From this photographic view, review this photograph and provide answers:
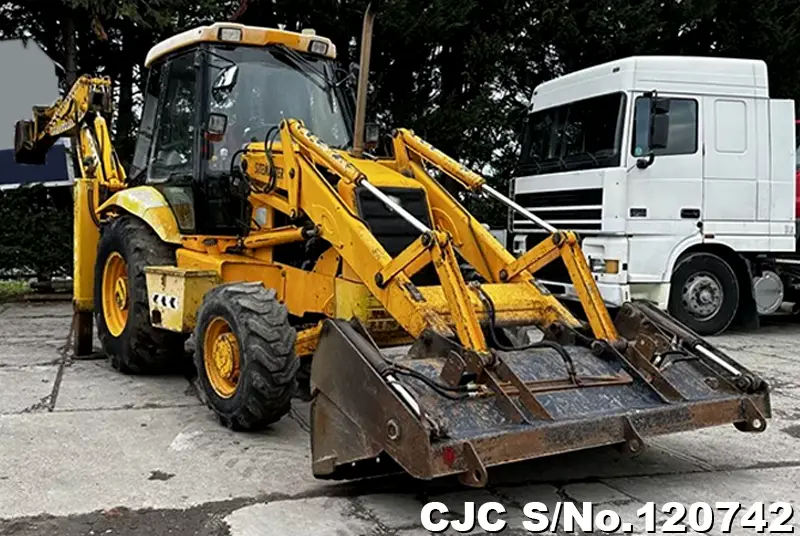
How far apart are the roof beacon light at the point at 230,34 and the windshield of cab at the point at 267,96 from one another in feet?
0.30

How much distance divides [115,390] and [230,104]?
2.38 metres

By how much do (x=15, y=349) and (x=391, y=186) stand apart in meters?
5.11

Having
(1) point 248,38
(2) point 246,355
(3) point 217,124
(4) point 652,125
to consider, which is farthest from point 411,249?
(4) point 652,125

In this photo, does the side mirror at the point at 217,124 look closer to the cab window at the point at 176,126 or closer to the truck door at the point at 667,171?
the cab window at the point at 176,126

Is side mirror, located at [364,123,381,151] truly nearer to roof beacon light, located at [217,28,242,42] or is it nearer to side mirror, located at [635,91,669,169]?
roof beacon light, located at [217,28,242,42]

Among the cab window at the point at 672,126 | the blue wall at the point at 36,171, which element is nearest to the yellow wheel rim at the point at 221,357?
the cab window at the point at 672,126

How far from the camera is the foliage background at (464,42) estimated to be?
13711 mm

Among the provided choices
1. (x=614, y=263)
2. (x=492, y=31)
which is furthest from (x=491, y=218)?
(x=614, y=263)

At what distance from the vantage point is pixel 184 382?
7.35 m

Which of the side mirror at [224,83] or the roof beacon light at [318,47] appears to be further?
the roof beacon light at [318,47]

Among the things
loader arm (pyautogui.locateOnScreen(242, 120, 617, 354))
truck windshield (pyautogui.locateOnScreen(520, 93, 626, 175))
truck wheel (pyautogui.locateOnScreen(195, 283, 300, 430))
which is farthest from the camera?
truck windshield (pyautogui.locateOnScreen(520, 93, 626, 175))

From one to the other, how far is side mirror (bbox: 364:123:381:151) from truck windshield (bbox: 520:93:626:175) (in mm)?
3751

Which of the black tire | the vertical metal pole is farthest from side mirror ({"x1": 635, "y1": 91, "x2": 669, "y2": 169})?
the black tire

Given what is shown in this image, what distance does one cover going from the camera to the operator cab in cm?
691
